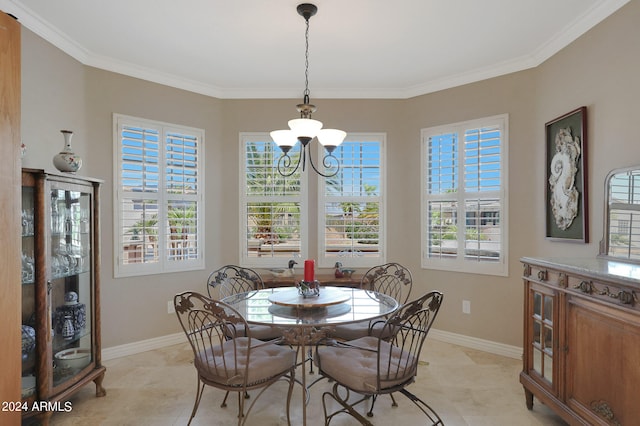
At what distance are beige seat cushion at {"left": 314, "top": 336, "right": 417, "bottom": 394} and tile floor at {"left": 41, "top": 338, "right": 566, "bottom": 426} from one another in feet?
1.46

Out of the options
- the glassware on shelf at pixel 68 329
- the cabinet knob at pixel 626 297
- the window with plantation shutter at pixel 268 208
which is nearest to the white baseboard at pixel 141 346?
the glassware on shelf at pixel 68 329

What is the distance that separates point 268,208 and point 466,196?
2.16m

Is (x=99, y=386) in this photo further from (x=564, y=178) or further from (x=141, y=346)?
(x=564, y=178)

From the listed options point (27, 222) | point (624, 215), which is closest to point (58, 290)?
point (27, 222)

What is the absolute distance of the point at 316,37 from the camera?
2928mm

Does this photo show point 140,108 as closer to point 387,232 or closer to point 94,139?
point 94,139

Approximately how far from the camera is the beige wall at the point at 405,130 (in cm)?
255

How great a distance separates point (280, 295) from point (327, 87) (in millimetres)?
2485

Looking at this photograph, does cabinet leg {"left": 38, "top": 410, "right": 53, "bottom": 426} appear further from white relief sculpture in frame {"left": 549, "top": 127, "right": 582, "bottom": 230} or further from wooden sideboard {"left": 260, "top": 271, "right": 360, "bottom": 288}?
white relief sculpture in frame {"left": 549, "top": 127, "right": 582, "bottom": 230}

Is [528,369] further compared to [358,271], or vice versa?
[358,271]

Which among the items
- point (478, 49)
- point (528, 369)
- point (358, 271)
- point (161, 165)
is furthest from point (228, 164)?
point (528, 369)

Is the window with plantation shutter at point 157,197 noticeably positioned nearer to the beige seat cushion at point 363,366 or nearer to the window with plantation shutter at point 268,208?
the window with plantation shutter at point 268,208

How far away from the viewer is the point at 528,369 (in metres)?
2.46

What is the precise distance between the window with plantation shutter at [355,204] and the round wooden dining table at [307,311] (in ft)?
4.24
